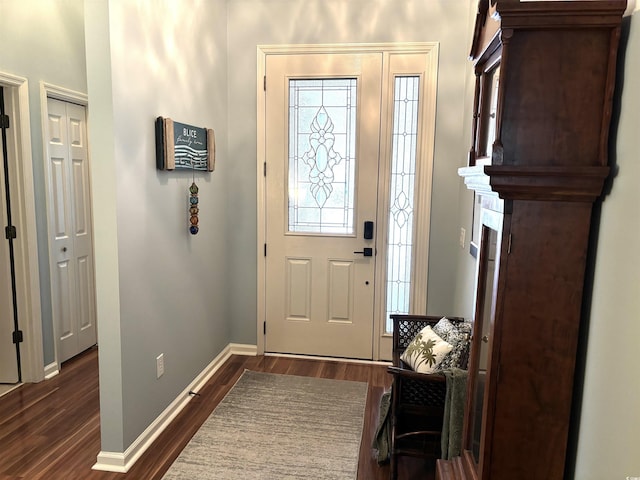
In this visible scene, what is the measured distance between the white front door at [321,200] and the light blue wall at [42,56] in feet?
4.54

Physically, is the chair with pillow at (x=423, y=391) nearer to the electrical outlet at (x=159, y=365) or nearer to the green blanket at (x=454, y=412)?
the green blanket at (x=454, y=412)

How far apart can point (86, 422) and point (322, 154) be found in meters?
2.26

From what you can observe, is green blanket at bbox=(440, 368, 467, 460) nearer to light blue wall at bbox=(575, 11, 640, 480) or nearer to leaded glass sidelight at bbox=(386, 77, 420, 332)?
light blue wall at bbox=(575, 11, 640, 480)

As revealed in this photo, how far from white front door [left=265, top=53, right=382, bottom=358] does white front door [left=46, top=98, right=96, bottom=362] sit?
4.65 ft

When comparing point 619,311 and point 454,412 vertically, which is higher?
point 619,311

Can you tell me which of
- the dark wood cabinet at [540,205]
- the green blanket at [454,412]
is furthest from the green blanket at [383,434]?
the dark wood cabinet at [540,205]

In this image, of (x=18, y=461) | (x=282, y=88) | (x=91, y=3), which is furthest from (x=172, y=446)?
(x=282, y=88)

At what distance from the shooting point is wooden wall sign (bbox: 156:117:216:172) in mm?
2523

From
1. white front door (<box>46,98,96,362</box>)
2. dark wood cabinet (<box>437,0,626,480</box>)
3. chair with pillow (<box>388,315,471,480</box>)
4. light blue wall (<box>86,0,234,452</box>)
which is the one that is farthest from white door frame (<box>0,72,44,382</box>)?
dark wood cabinet (<box>437,0,626,480</box>)

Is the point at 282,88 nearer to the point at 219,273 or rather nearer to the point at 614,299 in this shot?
the point at 219,273

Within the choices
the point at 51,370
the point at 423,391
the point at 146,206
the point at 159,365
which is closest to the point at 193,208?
the point at 146,206

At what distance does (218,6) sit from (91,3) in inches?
55.3

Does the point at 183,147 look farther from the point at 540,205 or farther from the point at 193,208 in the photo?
the point at 540,205

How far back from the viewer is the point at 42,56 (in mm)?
3105
